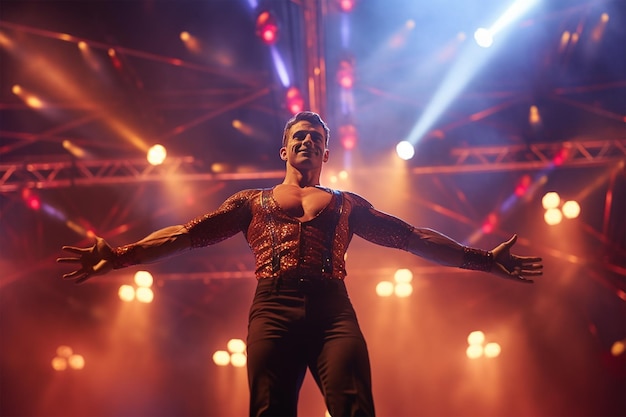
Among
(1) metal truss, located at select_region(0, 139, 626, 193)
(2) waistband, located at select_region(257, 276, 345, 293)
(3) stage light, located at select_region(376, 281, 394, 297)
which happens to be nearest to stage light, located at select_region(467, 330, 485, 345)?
(3) stage light, located at select_region(376, 281, 394, 297)

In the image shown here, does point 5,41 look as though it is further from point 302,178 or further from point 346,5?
point 302,178

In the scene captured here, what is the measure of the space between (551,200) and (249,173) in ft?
17.2

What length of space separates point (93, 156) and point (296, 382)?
9.04 metres

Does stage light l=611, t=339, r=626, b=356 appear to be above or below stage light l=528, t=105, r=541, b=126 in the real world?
below

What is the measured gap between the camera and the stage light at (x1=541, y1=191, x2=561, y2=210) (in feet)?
32.6

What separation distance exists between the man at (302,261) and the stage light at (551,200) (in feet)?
23.2

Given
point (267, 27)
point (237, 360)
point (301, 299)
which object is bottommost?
point (301, 299)

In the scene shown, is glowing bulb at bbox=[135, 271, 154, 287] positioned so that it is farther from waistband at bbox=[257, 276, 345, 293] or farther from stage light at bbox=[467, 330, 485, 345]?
A: waistband at bbox=[257, 276, 345, 293]

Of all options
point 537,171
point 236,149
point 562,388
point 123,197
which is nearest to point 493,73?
point 537,171

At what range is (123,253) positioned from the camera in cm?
318

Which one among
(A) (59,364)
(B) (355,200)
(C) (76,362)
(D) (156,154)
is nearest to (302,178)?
(B) (355,200)

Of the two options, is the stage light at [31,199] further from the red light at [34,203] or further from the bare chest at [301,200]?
the bare chest at [301,200]

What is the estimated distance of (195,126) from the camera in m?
10.2

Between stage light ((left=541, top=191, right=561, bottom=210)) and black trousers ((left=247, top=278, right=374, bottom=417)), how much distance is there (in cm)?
800
